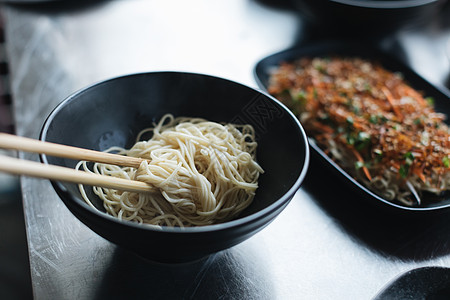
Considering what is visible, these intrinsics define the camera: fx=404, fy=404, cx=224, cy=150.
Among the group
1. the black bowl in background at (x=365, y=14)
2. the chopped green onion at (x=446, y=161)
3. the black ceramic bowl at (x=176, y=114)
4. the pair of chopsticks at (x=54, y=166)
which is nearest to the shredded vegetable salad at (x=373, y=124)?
the chopped green onion at (x=446, y=161)

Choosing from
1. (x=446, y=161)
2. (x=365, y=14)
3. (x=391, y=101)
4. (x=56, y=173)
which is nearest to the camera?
(x=56, y=173)

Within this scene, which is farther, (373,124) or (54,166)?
(373,124)

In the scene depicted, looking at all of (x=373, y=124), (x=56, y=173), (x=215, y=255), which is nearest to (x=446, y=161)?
(x=373, y=124)

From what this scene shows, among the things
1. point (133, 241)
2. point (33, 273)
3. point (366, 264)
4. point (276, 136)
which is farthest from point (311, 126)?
point (33, 273)

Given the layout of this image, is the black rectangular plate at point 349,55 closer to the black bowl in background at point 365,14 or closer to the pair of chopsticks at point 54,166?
the black bowl in background at point 365,14

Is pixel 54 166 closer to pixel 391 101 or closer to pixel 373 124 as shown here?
pixel 373 124

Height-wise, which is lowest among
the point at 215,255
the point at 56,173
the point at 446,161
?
the point at 215,255

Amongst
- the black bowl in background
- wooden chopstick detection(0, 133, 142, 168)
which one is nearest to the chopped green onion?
the black bowl in background

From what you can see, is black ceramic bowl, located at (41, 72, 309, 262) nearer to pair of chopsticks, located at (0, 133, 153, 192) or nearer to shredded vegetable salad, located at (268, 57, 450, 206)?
pair of chopsticks, located at (0, 133, 153, 192)
